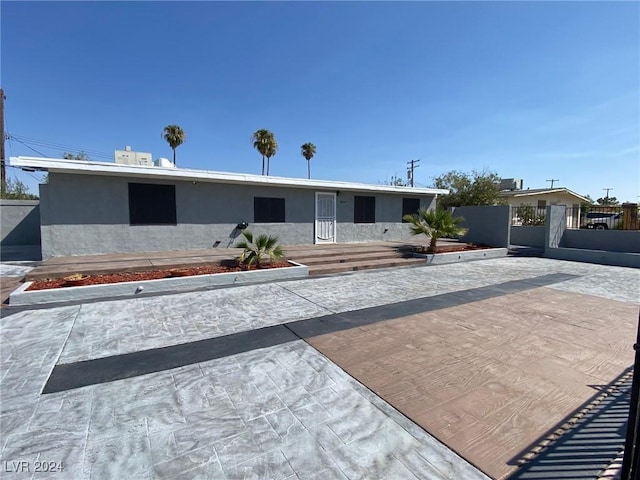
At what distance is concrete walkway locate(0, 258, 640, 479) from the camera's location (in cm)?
211

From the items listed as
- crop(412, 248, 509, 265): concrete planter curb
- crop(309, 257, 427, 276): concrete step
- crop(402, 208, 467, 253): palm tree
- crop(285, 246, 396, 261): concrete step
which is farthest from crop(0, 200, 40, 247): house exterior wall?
crop(412, 248, 509, 265): concrete planter curb

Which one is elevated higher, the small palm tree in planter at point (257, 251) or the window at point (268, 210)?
the window at point (268, 210)

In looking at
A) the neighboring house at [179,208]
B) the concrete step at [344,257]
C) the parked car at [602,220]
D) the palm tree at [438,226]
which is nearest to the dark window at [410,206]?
the neighboring house at [179,208]

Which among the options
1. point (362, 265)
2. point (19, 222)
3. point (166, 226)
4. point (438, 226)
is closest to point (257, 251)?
point (362, 265)

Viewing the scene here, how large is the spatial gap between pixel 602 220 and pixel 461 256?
7.88 metres

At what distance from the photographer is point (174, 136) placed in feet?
89.2

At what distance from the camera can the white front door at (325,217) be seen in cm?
1304

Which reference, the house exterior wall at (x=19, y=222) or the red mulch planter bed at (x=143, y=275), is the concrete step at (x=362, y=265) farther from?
the house exterior wall at (x=19, y=222)

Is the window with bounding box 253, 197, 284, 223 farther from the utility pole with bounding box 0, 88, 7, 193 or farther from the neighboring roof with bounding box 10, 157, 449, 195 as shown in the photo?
the utility pole with bounding box 0, 88, 7, 193

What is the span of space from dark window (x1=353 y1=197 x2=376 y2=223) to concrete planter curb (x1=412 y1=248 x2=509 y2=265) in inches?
145

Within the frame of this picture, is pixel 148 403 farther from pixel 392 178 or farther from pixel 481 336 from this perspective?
pixel 392 178

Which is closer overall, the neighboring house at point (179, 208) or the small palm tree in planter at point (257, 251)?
the small palm tree in planter at point (257, 251)

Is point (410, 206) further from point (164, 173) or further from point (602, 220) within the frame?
point (164, 173)

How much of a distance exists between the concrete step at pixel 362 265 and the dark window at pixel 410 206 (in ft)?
17.4
